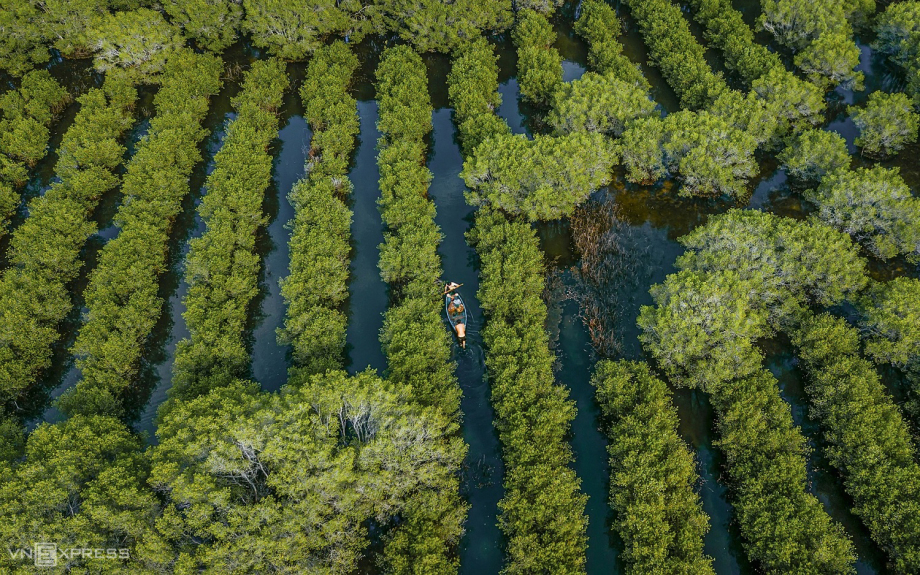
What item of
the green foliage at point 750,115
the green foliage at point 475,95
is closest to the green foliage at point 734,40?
the green foliage at point 750,115

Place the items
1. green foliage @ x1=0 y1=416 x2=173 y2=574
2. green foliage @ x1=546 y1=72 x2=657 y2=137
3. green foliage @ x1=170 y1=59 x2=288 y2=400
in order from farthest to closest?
green foliage @ x1=546 y1=72 x2=657 y2=137 < green foliage @ x1=170 y1=59 x2=288 y2=400 < green foliage @ x1=0 y1=416 x2=173 y2=574

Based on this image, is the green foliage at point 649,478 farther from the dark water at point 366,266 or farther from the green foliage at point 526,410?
the dark water at point 366,266

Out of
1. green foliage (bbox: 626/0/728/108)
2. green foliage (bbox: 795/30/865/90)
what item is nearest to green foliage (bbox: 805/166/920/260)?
green foliage (bbox: 626/0/728/108)

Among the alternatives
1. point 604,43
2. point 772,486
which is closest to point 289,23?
point 604,43

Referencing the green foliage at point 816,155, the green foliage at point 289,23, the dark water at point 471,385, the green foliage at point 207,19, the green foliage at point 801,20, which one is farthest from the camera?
the green foliage at point 207,19

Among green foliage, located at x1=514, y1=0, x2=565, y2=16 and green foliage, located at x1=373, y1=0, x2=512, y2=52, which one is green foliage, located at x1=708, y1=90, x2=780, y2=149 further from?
green foliage, located at x1=373, y1=0, x2=512, y2=52

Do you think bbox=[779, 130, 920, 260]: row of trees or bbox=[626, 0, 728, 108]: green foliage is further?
bbox=[626, 0, 728, 108]: green foliage
